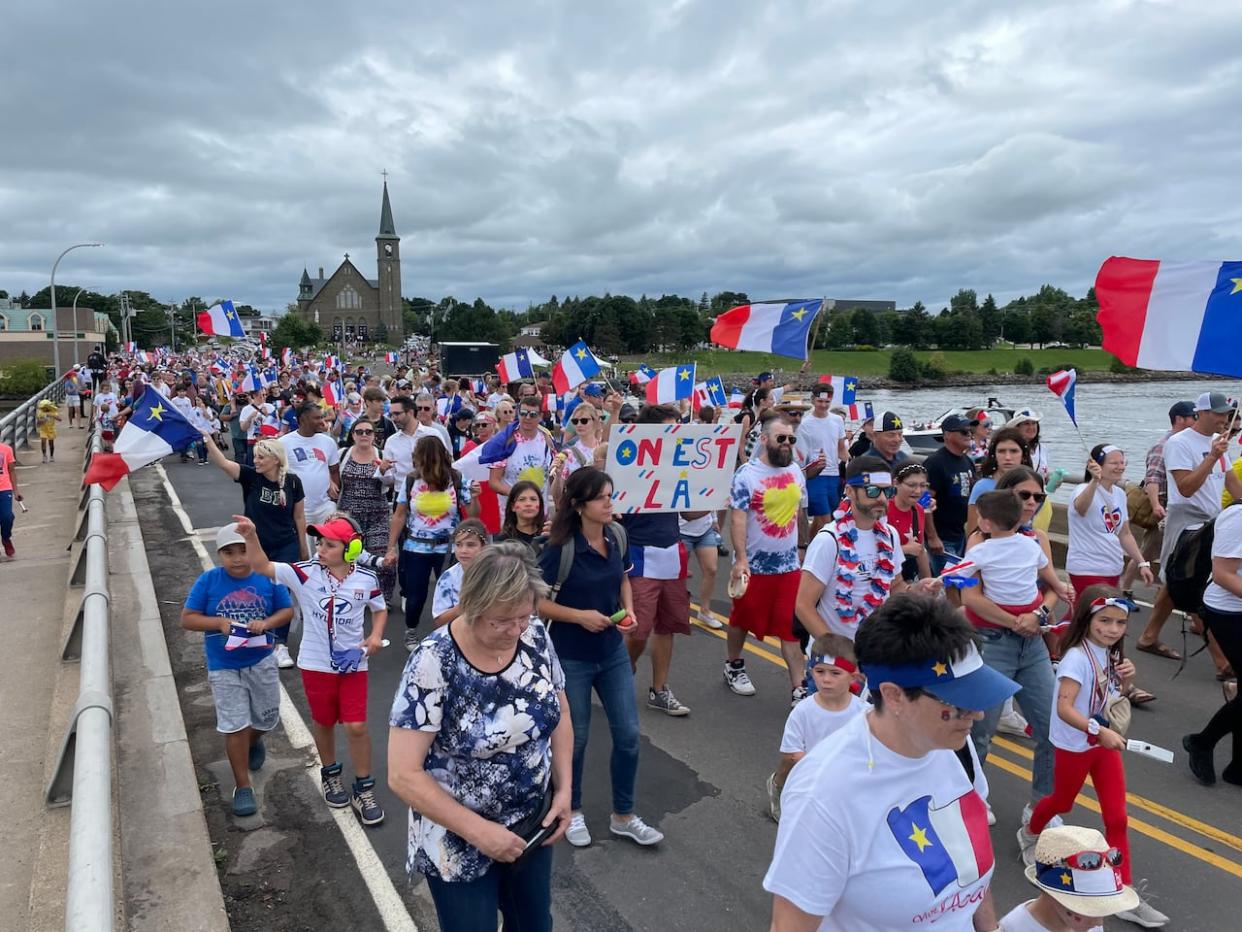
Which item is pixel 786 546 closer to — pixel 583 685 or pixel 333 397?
pixel 583 685

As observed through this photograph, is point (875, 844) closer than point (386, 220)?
Yes

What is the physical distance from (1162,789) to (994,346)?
365ft

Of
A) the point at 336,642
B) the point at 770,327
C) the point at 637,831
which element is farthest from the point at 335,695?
the point at 770,327

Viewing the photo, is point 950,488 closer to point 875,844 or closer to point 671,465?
point 671,465

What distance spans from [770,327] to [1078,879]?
8698mm

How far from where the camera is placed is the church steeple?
141375mm

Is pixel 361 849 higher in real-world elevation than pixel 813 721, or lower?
lower

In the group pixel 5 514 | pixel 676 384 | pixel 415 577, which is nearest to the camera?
pixel 415 577

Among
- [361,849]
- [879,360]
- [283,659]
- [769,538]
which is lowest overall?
[361,849]

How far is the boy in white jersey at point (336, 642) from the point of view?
4383 millimetres

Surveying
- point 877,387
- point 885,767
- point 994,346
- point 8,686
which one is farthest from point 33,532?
point 994,346

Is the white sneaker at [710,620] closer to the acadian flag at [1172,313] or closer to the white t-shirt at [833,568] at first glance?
the white t-shirt at [833,568]

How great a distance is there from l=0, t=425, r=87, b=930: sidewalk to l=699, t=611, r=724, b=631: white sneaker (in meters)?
4.80

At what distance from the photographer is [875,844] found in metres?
1.82
